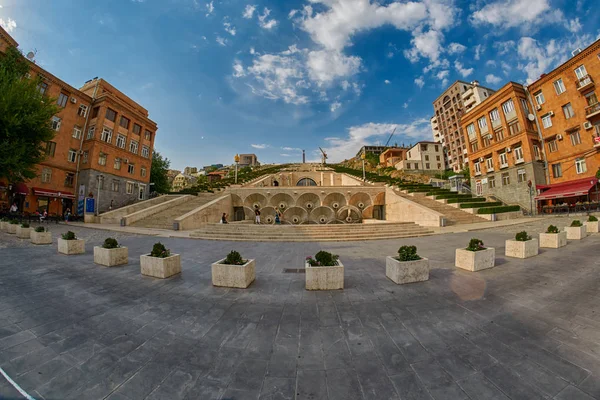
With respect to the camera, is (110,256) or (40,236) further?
(40,236)

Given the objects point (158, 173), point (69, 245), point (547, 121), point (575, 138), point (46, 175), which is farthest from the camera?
point (158, 173)

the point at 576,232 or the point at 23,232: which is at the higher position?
the point at 23,232

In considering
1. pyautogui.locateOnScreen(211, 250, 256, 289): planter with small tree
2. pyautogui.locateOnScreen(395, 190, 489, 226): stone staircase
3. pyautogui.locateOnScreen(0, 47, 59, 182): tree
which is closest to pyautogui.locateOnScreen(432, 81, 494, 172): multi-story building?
pyautogui.locateOnScreen(395, 190, 489, 226): stone staircase

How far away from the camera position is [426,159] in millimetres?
61656

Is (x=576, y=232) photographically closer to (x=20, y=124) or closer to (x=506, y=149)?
(x=506, y=149)

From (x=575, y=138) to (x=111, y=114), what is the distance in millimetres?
54223

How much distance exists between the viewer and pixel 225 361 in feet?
9.73

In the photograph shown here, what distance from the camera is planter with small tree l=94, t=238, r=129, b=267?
7535 mm

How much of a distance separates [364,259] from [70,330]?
8189mm

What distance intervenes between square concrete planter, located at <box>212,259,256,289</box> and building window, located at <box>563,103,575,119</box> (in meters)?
35.0

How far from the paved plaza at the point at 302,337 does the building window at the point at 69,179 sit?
28224mm

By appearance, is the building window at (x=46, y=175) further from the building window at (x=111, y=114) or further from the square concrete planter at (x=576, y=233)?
the square concrete planter at (x=576, y=233)

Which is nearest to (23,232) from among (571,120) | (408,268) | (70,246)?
(70,246)

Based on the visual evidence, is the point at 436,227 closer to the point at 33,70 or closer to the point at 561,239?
the point at 561,239
